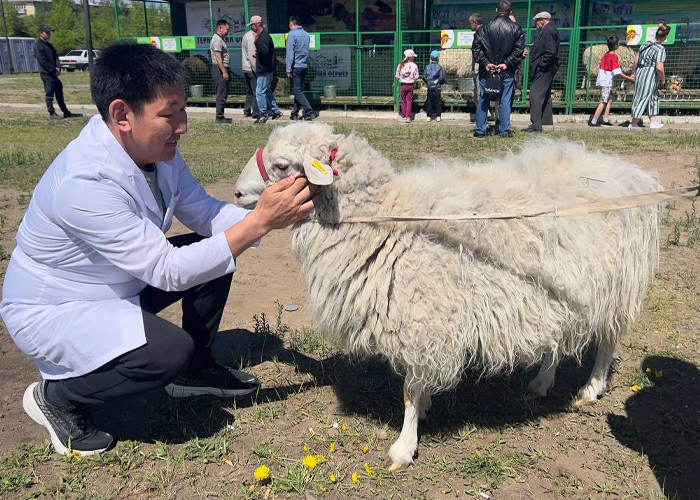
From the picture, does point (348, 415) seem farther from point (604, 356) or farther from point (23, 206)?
point (23, 206)

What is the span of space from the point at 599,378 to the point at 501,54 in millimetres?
7437

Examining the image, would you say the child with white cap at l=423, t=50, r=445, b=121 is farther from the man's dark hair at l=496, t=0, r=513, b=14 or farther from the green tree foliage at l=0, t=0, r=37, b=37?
the green tree foliage at l=0, t=0, r=37, b=37

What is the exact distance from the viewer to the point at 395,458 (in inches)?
97.1

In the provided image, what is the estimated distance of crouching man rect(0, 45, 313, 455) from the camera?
A: 2.18 m

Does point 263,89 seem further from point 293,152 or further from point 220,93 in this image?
point 293,152

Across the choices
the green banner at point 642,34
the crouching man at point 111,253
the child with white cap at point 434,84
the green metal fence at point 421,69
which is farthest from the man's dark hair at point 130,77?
the green banner at point 642,34

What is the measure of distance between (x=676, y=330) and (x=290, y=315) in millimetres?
2315

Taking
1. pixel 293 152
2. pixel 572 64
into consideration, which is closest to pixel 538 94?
pixel 572 64

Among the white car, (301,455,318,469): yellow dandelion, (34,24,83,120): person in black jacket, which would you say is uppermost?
the white car

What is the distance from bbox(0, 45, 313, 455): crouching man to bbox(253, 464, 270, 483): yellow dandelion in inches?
19.9

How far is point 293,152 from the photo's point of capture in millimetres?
2412

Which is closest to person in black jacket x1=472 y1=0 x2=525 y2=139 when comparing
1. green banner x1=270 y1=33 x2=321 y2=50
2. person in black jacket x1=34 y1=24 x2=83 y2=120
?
green banner x1=270 y1=33 x2=321 y2=50

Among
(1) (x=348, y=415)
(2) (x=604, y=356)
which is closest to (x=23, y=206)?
(1) (x=348, y=415)

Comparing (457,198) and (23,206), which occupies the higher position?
(457,198)
